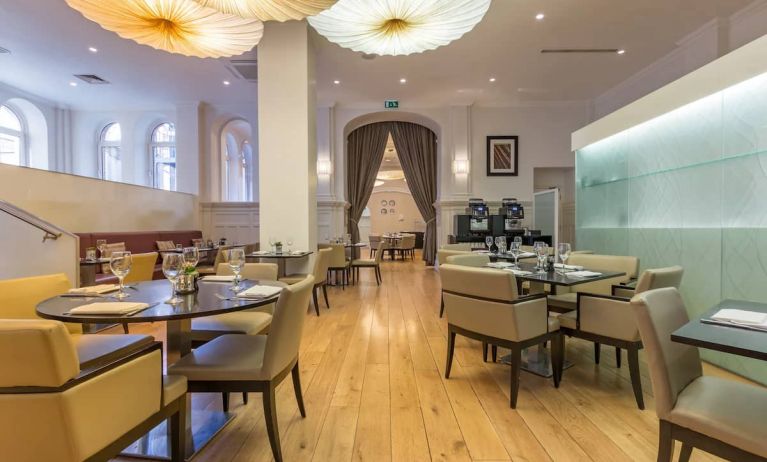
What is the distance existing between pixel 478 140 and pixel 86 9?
719cm

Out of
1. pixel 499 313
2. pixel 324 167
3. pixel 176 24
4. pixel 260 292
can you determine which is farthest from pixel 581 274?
pixel 324 167

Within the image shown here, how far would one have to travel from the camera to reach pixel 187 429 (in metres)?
1.80

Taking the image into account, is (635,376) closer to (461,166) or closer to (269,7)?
(269,7)

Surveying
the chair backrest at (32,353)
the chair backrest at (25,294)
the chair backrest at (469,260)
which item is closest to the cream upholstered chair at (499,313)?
the chair backrest at (469,260)

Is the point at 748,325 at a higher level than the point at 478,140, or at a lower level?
lower

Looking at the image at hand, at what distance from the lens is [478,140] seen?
832 cm

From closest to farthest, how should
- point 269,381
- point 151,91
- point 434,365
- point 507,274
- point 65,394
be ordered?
point 65,394
point 269,381
point 507,274
point 434,365
point 151,91

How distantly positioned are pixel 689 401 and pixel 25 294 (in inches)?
126

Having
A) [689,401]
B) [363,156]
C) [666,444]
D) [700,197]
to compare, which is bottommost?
[666,444]

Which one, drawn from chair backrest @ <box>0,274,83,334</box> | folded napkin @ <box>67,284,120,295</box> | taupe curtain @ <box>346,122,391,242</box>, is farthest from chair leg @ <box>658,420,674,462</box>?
taupe curtain @ <box>346,122,391,242</box>

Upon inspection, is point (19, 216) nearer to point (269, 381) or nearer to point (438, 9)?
point (269, 381)

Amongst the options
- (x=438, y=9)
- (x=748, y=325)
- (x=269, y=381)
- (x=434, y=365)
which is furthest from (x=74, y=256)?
(x=748, y=325)

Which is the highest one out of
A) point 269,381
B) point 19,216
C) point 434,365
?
point 19,216

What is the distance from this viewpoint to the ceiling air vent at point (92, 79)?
678 cm
